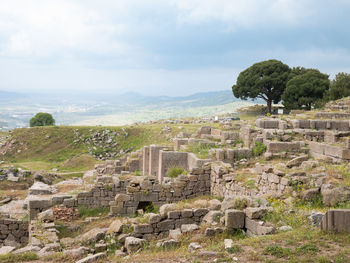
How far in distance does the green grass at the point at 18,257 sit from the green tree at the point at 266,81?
4754 centimetres

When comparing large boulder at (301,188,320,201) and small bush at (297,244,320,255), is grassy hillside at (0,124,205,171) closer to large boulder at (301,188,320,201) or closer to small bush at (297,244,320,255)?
large boulder at (301,188,320,201)

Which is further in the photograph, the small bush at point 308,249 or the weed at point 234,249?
the weed at point 234,249

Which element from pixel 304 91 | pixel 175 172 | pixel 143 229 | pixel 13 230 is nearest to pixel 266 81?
pixel 304 91

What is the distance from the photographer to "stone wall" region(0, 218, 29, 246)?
1226 centimetres

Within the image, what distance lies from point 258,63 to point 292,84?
956 cm

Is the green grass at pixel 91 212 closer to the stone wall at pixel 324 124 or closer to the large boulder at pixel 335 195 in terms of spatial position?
the large boulder at pixel 335 195

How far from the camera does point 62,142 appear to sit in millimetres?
44062

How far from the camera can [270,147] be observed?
1338cm

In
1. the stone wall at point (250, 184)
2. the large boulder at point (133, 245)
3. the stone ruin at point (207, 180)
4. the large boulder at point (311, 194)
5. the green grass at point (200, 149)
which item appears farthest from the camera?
the green grass at point (200, 149)

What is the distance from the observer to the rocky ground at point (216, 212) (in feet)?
20.9

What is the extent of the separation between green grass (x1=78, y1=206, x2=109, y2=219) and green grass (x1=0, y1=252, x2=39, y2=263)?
197 inches

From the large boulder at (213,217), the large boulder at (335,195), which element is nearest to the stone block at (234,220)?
the large boulder at (213,217)

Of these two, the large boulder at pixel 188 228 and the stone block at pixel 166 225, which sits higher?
the large boulder at pixel 188 228

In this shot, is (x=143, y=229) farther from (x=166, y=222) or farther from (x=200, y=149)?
(x=200, y=149)
